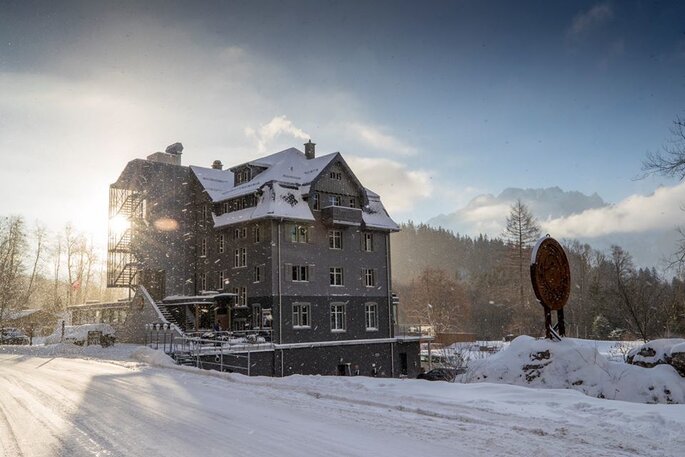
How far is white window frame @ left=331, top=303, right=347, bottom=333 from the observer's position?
133ft

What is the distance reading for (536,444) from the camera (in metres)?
7.44

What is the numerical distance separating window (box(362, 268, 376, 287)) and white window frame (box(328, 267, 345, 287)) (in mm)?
2380

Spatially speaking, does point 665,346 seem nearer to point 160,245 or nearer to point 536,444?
point 536,444

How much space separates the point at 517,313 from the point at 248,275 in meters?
38.3

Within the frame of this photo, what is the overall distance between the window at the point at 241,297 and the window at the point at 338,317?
6.55 metres

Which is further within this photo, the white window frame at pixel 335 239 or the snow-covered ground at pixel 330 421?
the white window frame at pixel 335 239

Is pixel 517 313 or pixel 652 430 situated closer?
pixel 652 430

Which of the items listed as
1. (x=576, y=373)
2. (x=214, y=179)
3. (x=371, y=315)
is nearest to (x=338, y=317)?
(x=371, y=315)

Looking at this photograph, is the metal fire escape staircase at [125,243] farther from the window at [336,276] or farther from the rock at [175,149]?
the window at [336,276]

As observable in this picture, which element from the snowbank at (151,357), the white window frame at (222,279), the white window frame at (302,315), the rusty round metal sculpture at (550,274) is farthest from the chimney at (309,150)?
the rusty round metal sculpture at (550,274)

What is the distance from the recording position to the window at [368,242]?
1727 inches

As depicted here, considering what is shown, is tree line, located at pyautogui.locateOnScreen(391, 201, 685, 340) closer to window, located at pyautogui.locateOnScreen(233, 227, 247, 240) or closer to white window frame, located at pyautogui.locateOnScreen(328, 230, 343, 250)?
white window frame, located at pyautogui.locateOnScreen(328, 230, 343, 250)

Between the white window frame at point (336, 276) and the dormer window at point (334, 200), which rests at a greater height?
the dormer window at point (334, 200)

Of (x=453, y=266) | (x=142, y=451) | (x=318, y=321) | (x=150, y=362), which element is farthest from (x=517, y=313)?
(x=453, y=266)
